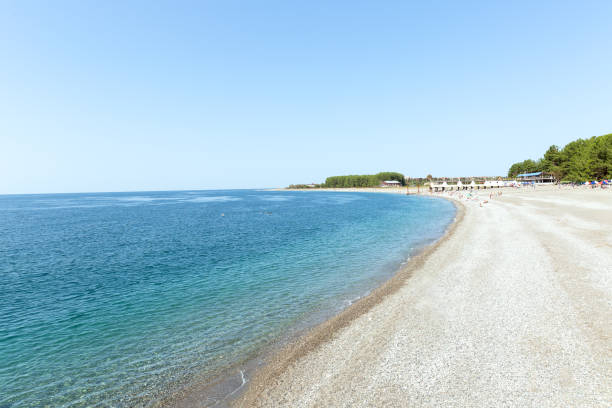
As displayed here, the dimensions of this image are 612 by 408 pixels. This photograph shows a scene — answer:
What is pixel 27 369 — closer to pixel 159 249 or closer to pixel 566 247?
pixel 159 249

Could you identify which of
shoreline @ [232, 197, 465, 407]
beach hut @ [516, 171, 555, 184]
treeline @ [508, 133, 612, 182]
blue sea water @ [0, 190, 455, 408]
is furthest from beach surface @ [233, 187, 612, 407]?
beach hut @ [516, 171, 555, 184]

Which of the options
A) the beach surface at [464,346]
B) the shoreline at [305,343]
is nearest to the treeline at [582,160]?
the beach surface at [464,346]

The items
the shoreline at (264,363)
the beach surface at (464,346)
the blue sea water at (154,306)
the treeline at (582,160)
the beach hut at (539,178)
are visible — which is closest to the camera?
the beach surface at (464,346)

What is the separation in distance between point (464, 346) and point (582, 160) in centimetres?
13310

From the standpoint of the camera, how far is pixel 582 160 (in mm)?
100062

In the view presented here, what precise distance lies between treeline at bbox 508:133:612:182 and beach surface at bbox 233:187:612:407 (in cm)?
11068

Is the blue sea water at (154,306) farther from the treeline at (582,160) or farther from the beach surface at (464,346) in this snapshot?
the treeline at (582,160)

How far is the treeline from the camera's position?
9156cm

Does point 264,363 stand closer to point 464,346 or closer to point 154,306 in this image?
point 464,346

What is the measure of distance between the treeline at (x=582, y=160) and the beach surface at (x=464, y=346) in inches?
4357

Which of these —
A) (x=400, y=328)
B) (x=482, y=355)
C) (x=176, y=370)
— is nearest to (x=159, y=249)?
(x=176, y=370)

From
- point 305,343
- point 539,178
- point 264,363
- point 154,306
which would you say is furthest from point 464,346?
point 539,178

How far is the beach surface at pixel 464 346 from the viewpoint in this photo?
7023mm

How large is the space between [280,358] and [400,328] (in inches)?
183
